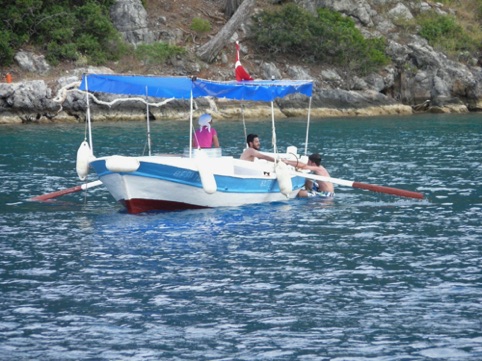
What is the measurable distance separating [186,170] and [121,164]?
1555 mm

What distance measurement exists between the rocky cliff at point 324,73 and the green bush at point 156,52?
0.58m

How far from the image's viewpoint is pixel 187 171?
22484 millimetres

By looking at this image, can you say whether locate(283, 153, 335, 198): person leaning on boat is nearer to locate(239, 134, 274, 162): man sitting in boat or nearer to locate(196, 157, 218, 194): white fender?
locate(239, 134, 274, 162): man sitting in boat

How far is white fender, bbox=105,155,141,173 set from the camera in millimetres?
21688

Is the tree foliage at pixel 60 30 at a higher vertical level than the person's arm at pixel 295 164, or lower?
higher

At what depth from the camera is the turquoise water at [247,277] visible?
1294 cm

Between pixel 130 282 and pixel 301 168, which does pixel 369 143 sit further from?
pixel 130 282

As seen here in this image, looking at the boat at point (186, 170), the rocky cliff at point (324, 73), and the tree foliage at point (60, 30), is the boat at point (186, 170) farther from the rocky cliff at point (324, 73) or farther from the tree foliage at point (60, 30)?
the tree foliage at point (60, 30)

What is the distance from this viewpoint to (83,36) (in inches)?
2239

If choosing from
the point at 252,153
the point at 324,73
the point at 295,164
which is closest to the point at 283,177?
the point at 252,153

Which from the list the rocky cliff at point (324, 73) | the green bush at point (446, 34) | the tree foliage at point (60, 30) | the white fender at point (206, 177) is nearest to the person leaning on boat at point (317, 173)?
the white fender at point (206, 177)

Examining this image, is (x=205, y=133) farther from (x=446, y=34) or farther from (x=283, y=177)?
(x=446, y=34)

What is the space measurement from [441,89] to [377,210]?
41938 mm

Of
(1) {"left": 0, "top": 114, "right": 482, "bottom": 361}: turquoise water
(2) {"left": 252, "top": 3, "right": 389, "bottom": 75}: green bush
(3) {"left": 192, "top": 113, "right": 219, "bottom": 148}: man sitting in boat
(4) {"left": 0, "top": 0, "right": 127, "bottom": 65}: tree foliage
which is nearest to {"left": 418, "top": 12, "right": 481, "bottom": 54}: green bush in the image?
(2) {"left": 252, "top": 3, "right": 389, "bottom": 75}: green bush
